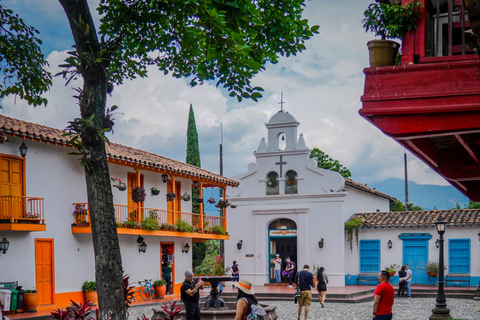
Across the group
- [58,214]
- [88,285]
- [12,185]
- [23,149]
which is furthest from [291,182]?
[12,185]

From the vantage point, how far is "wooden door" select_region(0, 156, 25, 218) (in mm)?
18641

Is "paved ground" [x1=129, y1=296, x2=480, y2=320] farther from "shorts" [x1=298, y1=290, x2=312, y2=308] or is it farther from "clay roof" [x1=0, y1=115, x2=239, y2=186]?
"clay roof" [x1=0, y1=115, x2=239, y2=186]

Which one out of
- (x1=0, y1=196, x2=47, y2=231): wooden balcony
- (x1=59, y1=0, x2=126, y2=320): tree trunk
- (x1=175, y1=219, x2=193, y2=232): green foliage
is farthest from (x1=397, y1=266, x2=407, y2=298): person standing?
(x1=59, y1=0, x2=126, y2=320): tree trunk

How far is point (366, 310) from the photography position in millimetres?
22047

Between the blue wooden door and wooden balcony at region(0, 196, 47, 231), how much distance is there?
19.7 metres

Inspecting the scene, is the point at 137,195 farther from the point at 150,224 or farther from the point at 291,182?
the point at 291,182

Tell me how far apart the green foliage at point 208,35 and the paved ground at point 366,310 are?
966 centimetres

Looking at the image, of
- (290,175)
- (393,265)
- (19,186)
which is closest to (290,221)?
(290,175)

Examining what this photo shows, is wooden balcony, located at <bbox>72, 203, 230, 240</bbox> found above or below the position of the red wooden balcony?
below

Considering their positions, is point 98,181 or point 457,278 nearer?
point 98,181

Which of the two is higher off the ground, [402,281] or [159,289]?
[159,289]

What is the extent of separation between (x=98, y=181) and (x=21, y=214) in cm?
1181

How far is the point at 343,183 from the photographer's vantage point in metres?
33.2

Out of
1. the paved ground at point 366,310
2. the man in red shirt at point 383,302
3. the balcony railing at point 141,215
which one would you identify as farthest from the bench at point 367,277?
the man in red shirt at point 383,302
